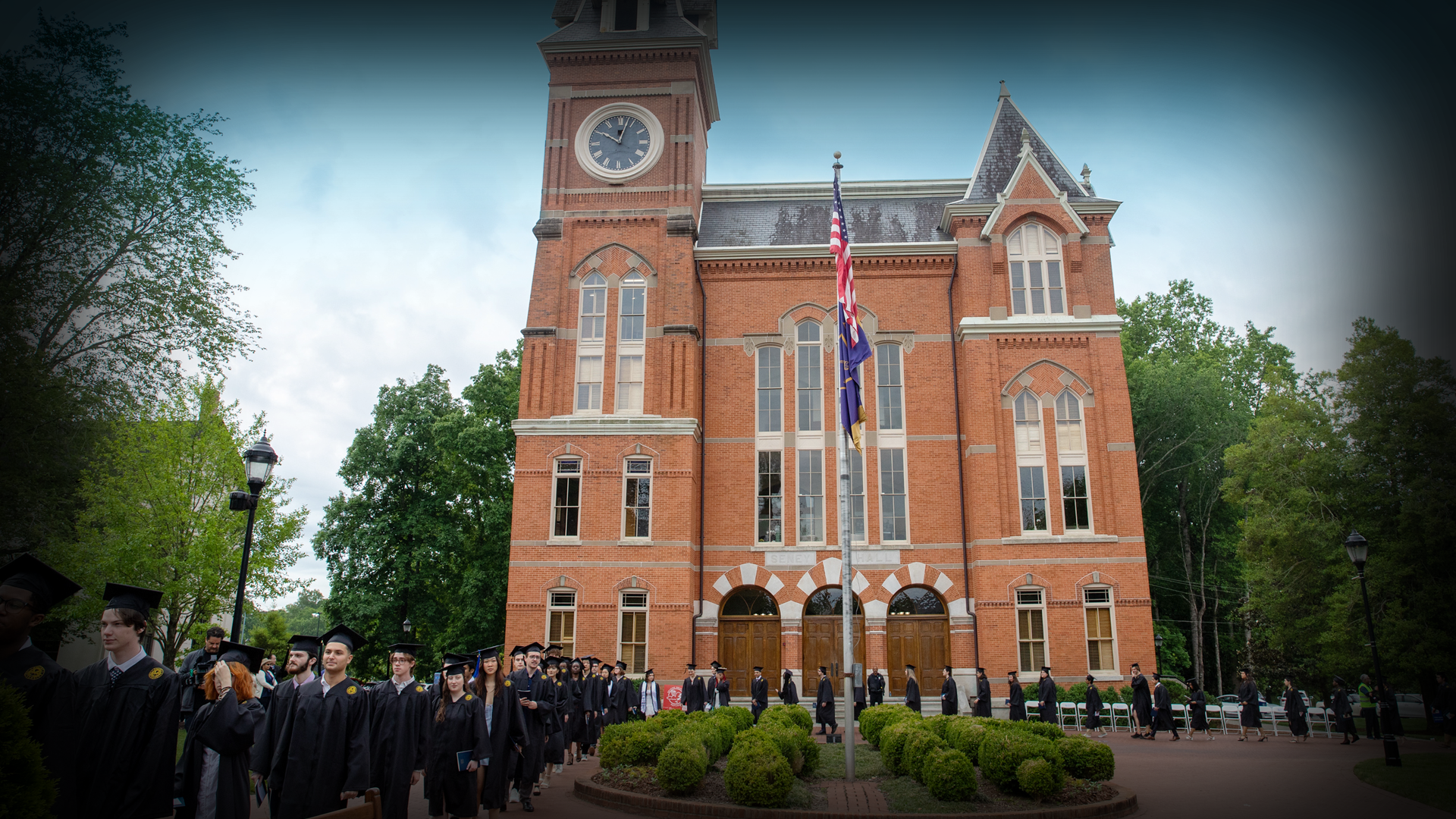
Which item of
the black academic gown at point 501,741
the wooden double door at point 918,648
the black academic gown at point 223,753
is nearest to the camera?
the black academic gown at point 223,753

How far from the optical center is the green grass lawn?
11.9 meters

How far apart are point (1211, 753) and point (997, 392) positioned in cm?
1184

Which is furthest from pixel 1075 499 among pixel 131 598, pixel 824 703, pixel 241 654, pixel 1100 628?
pixel 131 598

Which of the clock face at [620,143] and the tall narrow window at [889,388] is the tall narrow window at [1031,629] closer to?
the tall narrow window at [889,388]

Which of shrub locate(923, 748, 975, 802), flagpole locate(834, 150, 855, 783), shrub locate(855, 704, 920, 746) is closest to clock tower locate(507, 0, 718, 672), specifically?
shrub locate(855, 704, 920, 746)

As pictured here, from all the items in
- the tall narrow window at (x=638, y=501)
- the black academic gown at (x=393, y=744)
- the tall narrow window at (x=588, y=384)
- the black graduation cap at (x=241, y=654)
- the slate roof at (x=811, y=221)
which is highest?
the slate roof at (x=811, y=221)

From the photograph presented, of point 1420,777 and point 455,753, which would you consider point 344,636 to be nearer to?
point 455,753

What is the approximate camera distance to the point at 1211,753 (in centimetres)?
1784

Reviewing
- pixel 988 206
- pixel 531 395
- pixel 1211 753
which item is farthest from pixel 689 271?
pixel 1211 753

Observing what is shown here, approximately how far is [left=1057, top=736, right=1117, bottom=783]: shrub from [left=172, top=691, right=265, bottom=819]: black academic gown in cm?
1008

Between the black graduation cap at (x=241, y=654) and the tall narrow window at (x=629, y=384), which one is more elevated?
the tall narrow window at (x=629, y=384)

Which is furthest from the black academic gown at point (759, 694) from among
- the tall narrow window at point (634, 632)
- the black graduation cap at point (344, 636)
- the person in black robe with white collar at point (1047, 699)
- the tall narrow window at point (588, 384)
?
the black graduation cap at point (344, 636)

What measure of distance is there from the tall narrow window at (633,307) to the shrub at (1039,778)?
1903 centimetres

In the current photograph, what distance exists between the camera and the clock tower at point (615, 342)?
25469 millimetres
